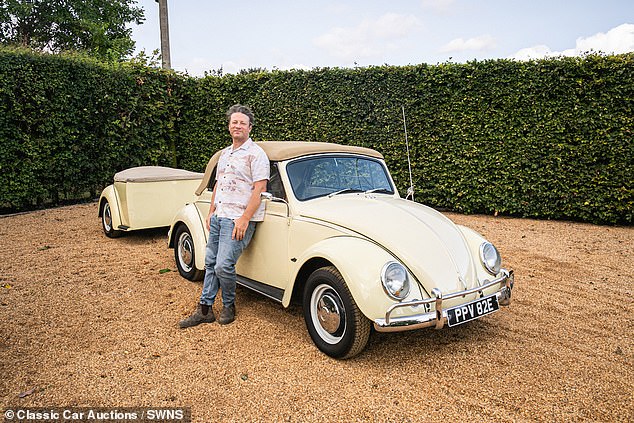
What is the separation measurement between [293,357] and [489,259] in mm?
1787

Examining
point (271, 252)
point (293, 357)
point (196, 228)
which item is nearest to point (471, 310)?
point (293, 357)

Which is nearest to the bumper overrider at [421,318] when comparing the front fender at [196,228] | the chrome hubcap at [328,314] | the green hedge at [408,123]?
the chrome hubcap at [328,314]

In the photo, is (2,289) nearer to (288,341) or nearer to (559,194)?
(288,341)

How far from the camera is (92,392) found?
9.64 ft

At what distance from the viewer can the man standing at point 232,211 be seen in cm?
391

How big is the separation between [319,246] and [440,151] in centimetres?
646

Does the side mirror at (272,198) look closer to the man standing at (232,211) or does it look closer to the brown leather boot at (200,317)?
the man standing at (232,211)

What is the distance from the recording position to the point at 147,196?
672 cm

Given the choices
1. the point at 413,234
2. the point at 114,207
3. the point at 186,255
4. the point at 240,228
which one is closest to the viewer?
the point at 413,234

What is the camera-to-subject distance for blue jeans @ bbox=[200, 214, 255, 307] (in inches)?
154

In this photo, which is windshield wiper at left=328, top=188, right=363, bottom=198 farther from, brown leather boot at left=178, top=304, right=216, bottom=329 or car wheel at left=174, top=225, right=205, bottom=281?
car wheel at left=174, top=225, right=205, bottom=281

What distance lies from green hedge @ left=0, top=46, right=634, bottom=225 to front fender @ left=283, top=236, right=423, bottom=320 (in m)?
6.39

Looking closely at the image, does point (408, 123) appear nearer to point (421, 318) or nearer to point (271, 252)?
point (271, 252)

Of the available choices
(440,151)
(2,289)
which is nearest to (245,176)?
Answer: (2,289)
